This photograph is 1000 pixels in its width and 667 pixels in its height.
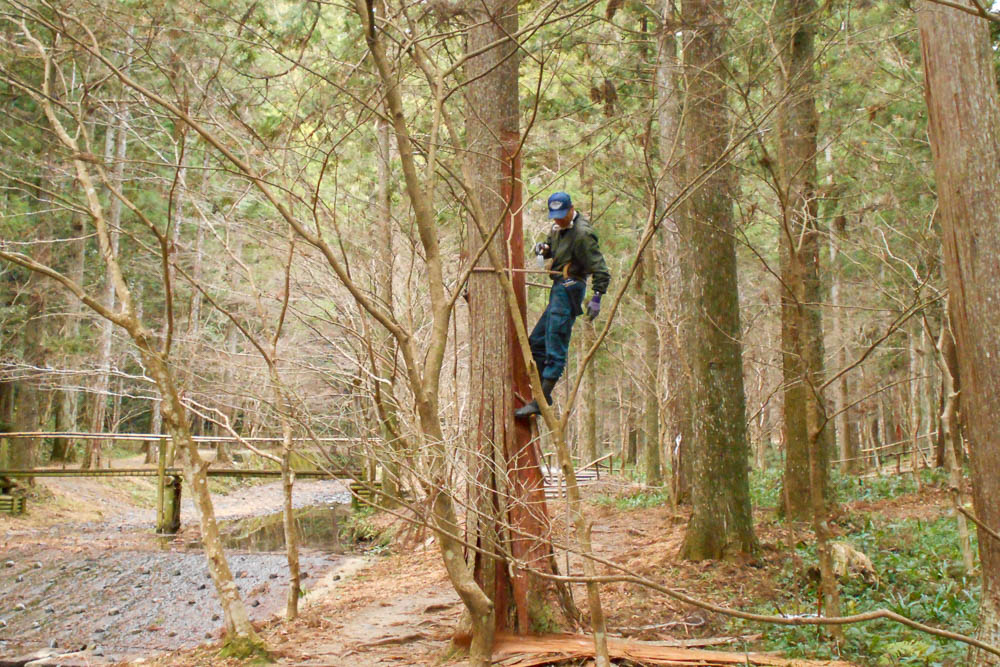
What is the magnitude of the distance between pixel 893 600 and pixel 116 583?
8.20 metres

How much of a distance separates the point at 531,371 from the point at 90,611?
6.67 m

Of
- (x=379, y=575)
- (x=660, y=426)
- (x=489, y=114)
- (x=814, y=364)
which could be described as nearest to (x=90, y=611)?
(x=379, y=575)

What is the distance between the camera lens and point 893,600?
17.5ft

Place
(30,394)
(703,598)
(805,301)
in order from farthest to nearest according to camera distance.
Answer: (30,394) < (805,301) < (703,598)

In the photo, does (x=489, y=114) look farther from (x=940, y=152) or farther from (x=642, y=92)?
(x=642, y=92)

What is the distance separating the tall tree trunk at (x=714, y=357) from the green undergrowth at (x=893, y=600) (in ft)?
2.15

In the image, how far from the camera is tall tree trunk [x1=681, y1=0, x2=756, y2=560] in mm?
6520

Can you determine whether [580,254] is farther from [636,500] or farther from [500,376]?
[636,500]

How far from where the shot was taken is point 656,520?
1065 cm

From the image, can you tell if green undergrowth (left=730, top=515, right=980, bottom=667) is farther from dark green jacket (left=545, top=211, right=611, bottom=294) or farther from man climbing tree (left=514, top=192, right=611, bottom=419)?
dark green jacket (left=545, top=211, right=611, bottom=294)

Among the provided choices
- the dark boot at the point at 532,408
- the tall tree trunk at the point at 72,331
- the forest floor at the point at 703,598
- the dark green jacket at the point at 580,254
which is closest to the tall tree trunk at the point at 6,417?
the tall tree trunk at the point at 72,331

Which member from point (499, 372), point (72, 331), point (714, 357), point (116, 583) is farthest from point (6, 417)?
point (499, 372)

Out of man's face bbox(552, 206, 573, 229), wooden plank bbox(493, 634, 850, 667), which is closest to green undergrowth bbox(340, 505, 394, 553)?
wooden plank bbox(493, 634, 850, 667)

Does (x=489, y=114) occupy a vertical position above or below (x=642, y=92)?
below
